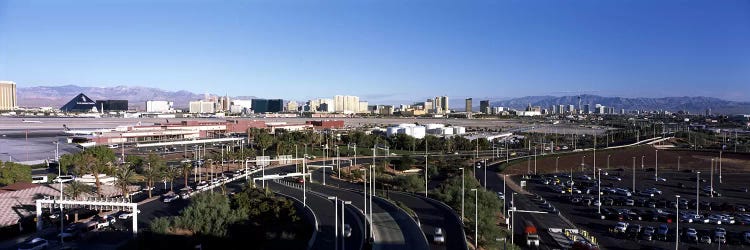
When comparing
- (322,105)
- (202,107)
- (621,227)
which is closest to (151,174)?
(621,227)

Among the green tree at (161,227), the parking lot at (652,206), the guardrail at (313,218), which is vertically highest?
the green tree at (161,227)

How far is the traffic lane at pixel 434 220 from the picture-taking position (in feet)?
48.1

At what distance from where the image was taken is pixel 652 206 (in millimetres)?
24484

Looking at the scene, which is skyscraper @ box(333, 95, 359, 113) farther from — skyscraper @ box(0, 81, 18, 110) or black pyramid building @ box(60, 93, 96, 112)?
skyscraper @ box(0, 81, 18, 110)

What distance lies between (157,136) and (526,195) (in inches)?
1410

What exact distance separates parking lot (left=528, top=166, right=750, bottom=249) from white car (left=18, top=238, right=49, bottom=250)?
15505 mm

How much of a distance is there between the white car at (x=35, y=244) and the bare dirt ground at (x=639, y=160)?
89.8 feet

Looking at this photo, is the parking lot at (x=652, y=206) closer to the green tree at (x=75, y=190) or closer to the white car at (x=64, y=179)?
the green tree at (x=75, y=190)

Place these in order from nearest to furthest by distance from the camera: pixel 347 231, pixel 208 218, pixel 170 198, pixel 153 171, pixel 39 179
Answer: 1. pixel 347 231
2. pixel 208 218
3. pixel 170 198
4. pixel 153 171
5. pixel 39 179

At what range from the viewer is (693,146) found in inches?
1998

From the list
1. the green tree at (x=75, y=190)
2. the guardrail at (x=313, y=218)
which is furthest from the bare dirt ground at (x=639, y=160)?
the green tree at (x=75, y=190)

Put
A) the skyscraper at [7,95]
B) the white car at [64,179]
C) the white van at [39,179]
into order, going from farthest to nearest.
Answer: the skyscraper at [7,95] → the white van at [39,179] → the white car at [64,179]

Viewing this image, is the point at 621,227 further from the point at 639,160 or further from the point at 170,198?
the point at 639,160

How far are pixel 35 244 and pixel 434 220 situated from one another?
Result: 1093 cm
